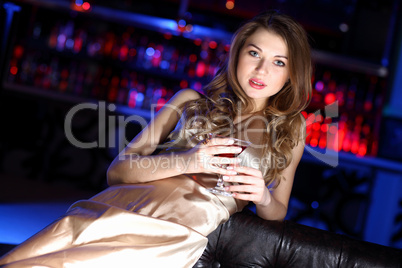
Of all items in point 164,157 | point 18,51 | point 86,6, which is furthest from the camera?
point 18,51

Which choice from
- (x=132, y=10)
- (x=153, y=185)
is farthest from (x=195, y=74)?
(x=153, y=185)

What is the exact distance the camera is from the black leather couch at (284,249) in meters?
1.62

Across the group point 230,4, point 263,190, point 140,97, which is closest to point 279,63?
point 263,190

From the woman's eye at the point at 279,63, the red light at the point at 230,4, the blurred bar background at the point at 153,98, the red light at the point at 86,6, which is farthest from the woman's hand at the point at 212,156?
the red light at the point at 230,4

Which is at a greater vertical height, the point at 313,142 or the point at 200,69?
the point at 200,69

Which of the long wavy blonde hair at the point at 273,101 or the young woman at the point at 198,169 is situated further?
the long wavy blonde hair at the point at 273,101

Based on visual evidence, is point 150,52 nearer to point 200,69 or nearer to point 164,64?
point 164,64

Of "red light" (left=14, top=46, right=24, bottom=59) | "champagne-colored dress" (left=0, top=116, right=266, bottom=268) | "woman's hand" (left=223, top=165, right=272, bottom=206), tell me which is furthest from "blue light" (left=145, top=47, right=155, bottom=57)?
"woman's hand" (left=223, top=165, right=272, bottom=206)

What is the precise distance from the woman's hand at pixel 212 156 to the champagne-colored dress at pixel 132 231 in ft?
0.35

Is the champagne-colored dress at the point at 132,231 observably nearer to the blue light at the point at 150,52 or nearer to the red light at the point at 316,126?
the red light at the point at 316,126

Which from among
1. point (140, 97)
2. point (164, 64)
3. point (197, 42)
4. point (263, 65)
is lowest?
point (140, 97)

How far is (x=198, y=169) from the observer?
154 cm

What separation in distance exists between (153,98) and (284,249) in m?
3.12

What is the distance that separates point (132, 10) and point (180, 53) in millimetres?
719
